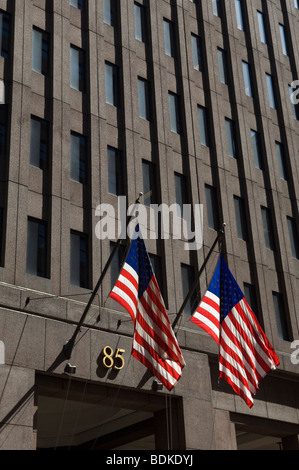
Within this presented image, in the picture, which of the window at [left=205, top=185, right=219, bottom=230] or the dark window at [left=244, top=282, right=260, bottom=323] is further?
the window at [left=205, top=185, right=219, bottom=230]

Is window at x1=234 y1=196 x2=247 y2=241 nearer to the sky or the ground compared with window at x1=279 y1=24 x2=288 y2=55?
nearer to the ground

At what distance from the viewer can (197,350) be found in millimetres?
28453

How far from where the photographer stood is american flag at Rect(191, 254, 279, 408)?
75.3 ft

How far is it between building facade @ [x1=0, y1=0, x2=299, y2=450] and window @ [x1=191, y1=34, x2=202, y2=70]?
11 cm

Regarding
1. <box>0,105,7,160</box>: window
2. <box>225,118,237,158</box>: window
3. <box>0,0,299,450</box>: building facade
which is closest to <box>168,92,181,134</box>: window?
<box>0,0,299,450</box>: building facade

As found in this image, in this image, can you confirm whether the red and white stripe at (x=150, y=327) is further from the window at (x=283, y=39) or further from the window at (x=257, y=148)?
the window at (x=283, y=39)

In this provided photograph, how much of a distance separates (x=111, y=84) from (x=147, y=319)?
1391cm

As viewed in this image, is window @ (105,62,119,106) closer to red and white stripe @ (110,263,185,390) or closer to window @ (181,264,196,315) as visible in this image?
window @ (181,264,196,315)

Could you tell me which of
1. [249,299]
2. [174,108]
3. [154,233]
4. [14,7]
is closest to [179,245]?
[154,233]

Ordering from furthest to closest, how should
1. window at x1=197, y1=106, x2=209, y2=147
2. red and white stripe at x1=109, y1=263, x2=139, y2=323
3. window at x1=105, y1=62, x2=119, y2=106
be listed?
1. window at x1=197, y1=106, x2=209, y2=147
2. window at x1=105, y1=62, x2=119, y2=106
3. red and white stripe at x1=109, y1=263, x2=139, y2=323

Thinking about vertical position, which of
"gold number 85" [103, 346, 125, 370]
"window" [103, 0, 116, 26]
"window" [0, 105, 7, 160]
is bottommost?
"gold number 85" [103, 346, 125, 370]

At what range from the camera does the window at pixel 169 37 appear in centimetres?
3572

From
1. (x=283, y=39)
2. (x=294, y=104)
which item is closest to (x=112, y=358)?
(x=294, y=104)
